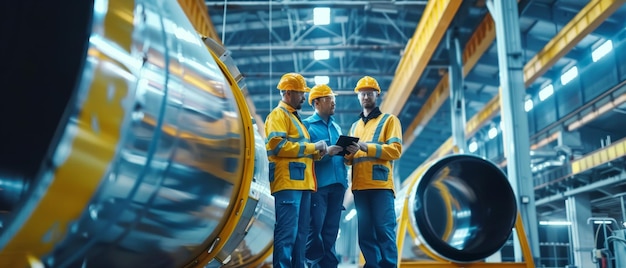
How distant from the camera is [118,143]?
121 cm

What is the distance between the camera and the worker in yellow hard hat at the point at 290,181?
302 centimetres

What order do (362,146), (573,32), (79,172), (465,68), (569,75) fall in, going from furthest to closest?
(569,75) → (465,68) → (573,32) → (362,146) → (79,172)

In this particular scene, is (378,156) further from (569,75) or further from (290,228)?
(569,75)

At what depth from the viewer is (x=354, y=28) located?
1373cm

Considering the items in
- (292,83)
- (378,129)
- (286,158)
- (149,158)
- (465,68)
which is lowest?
(149,158)

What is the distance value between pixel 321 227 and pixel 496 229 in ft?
6.60

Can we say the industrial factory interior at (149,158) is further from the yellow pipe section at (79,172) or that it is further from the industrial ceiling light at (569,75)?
the industrial ceiling light at (569,75)

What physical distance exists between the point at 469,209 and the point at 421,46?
4294 millimetres

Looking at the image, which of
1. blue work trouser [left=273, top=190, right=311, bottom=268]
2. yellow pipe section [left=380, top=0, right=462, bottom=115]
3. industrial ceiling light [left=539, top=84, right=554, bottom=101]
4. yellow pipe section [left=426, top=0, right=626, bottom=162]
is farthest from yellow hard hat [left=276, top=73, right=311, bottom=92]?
industrial ceiling light [left=539, top=84, right=554, bottom=101]

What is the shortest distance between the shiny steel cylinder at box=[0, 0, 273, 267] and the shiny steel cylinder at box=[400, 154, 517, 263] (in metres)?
2.96

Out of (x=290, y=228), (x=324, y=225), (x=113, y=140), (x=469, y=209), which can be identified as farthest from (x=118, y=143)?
(x=469, y=209)

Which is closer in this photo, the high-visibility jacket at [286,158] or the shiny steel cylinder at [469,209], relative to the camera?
the high-visibility jacket at [286,158]

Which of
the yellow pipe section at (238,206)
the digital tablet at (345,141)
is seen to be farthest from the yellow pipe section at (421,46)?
the yellow pipe section at (238,206)

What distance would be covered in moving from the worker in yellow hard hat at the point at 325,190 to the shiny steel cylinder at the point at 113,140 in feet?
4.84
